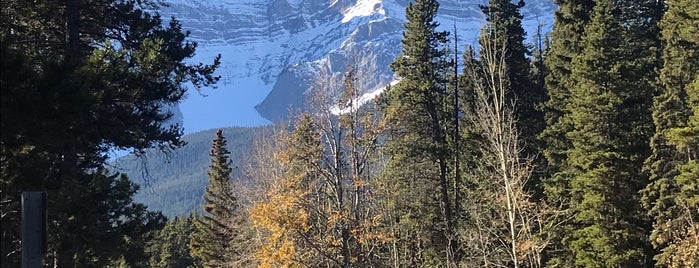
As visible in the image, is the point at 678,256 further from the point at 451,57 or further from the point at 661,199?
the point at 451,57

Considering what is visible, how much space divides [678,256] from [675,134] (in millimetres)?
3829

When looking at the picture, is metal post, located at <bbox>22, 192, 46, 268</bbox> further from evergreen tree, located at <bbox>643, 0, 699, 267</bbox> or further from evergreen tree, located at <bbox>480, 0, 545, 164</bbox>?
evergreen tree, located at <bbox>480, 0, 545, 164</bbox>

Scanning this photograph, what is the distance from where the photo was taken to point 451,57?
30.2m

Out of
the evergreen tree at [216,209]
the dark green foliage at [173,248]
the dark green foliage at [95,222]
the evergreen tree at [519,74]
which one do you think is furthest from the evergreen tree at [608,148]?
the dark green foliage at [173,248]

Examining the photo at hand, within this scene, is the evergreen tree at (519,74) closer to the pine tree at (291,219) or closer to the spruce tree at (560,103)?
the spruce tree at (560,103)

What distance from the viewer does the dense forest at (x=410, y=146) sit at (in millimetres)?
10344

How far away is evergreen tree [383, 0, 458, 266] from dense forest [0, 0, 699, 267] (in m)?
0.10

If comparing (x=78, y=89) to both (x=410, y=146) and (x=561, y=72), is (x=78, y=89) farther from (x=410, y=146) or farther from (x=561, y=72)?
(x=561, y=72)

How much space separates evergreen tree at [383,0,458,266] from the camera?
27297 millimetres

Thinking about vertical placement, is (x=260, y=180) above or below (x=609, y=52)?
below

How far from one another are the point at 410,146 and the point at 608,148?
8012mm

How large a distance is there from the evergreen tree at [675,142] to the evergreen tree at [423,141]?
26.5 ft

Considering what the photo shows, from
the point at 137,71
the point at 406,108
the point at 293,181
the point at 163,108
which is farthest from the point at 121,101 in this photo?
the point at 406,108

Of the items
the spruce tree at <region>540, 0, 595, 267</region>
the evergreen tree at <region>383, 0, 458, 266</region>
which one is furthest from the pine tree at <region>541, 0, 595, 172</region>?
the evergreen tree at <region>383, 0, 458, 266</region>
